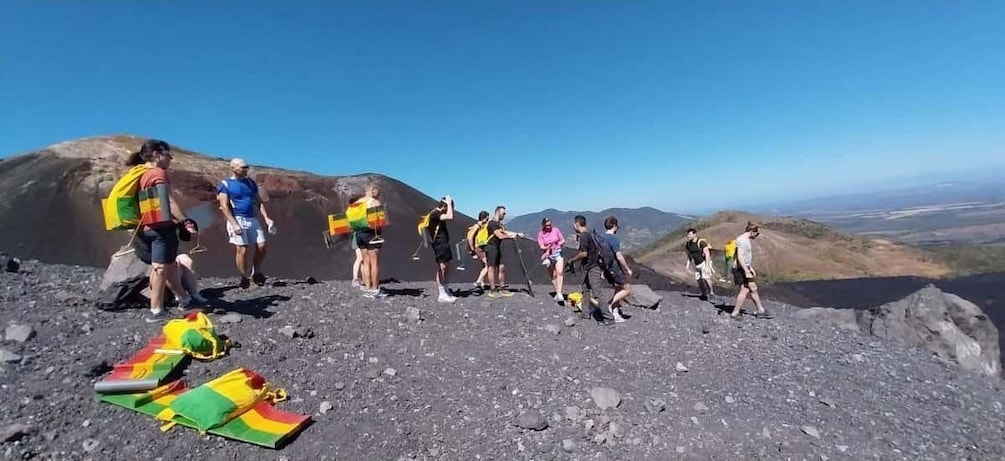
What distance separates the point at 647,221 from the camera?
586ft

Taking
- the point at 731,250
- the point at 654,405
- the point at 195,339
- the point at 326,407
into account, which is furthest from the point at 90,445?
the point at 731,250

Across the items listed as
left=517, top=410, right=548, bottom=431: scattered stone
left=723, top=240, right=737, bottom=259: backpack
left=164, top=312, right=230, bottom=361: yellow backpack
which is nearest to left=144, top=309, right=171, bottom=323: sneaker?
left=164, top=312, right=230, bottom=361: yellow backpack

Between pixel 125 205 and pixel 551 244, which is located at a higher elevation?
pixel 125 205

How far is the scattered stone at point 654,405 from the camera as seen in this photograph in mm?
6484

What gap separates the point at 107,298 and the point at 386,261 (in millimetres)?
15465

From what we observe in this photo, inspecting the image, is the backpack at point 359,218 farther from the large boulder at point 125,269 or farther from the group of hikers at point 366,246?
the large boulder at point 125,269

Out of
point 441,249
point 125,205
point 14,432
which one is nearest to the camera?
point 14,432

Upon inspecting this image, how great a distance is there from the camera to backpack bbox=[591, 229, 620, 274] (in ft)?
32.2

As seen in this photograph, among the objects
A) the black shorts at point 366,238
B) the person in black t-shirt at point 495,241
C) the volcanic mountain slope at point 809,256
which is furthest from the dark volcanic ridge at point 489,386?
the volcanic mountain slope at point 809,256

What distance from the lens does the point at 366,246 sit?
9164 millimetres

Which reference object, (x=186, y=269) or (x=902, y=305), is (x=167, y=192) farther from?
(x=902, y=305)

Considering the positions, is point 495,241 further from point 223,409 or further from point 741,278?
point 223,409

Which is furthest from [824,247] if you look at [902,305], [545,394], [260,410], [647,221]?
[647,221]

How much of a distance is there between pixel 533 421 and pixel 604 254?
469cm
